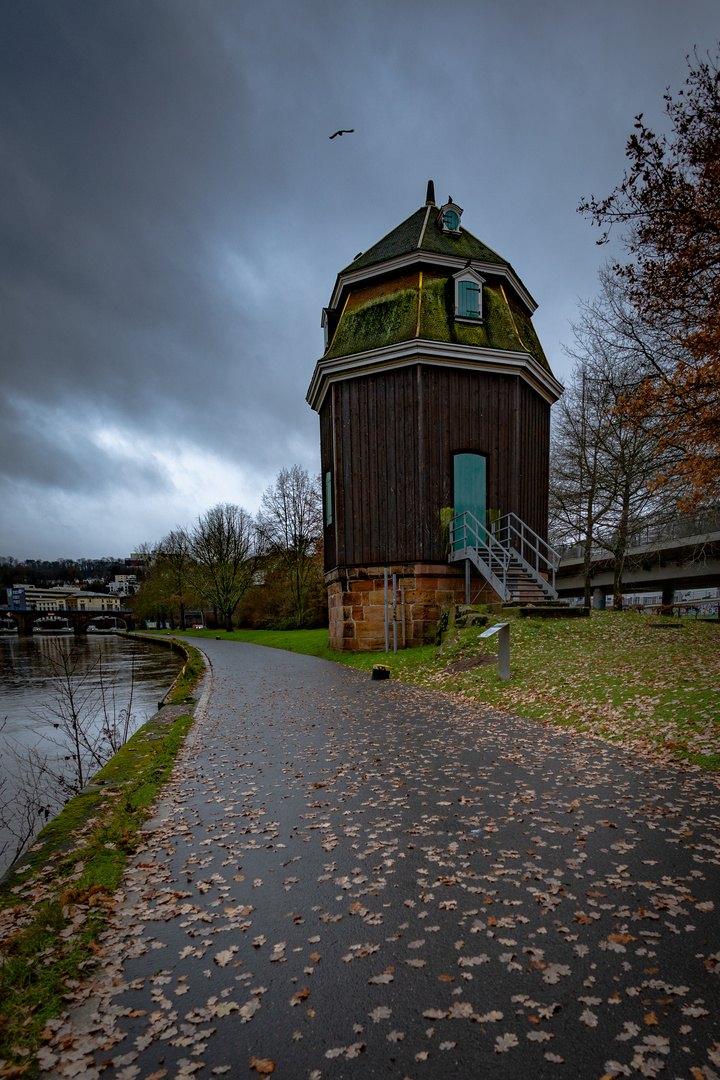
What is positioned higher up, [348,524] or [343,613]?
[348,524]

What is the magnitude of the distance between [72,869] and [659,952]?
3.82m

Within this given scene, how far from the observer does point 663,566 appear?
1246 inches

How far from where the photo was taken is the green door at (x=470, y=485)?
17281mm

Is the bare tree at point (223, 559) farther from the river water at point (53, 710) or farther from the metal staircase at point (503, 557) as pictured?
the metal staircase at point (503, 557)

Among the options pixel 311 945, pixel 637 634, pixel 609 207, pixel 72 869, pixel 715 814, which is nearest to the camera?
pixel 311 945

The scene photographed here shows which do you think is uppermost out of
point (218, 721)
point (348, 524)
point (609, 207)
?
Result: point (609, 207)

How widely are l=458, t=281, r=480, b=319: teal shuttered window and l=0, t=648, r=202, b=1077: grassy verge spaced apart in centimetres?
1613

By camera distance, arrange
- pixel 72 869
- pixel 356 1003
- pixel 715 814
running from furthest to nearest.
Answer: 1. pixel 715 814
2. pixel 72 869
3. pixel 356 1003

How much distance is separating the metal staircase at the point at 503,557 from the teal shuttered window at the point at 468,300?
6443 mm

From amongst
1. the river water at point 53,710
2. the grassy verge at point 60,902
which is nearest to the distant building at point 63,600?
the river water at point 53,710

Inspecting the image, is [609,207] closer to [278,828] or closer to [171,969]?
[278,828]

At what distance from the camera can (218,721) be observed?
959 cm

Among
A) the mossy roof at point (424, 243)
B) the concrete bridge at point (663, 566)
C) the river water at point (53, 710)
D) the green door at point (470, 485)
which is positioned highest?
the mossy roof at point (424, 243)

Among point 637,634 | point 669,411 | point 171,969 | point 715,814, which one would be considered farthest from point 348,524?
point 171,969
